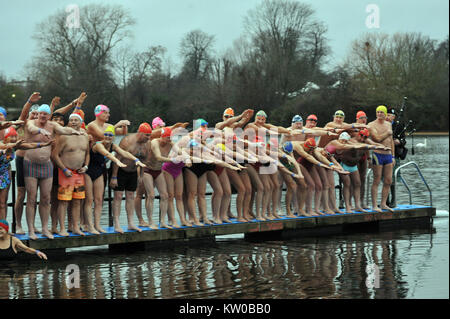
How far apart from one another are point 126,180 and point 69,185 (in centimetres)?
109

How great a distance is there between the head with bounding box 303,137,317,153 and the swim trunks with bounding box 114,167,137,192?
382 centimetres

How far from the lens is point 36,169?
38.6 ft

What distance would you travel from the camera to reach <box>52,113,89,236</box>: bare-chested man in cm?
1195

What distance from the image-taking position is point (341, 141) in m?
15.0

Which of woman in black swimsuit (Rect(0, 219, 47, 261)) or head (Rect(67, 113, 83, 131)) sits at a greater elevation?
head (Rect(67, 113, 83, 131))

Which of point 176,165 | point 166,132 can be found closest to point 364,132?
point 176,165

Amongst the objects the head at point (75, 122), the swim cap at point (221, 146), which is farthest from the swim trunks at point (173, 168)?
the head at point (75, 122)

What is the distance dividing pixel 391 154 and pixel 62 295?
847cm

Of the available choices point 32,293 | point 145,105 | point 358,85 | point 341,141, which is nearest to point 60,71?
point 145,105

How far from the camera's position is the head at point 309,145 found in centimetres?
1462

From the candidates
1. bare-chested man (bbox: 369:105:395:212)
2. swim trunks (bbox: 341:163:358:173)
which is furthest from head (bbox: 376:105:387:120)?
swim trunks (bbox: 341:163:358:173)

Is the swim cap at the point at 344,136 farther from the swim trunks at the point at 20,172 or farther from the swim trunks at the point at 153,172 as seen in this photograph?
the swim trunks at the point at 20,172

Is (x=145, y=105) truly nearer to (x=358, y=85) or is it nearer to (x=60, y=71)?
(x=60, y=71)

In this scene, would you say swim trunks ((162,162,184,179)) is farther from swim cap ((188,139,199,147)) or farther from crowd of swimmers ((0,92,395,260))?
swim cap ((188,139,199,147))
